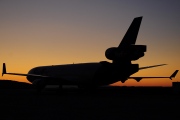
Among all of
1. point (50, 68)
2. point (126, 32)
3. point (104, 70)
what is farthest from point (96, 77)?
point (50, 68)

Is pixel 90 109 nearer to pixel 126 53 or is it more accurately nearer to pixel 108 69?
pixel 126 53

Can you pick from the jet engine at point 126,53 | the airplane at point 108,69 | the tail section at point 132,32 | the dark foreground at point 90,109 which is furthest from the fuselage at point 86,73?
the dark foreground at point 90,109

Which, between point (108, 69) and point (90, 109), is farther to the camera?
point (108, 69)

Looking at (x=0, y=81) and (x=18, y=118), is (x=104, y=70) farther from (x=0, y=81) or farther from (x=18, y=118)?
(x=0, y=81)

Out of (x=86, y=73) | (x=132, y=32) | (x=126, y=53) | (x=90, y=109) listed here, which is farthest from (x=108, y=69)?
(x=90, y=109)

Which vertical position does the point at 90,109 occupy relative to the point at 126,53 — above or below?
below

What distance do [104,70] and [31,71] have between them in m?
18.3

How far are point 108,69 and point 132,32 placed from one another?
5.71 metres

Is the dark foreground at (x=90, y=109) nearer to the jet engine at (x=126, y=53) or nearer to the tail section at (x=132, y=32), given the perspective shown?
the jet engine at (x=126, y=53)

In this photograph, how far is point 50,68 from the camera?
A: 44656 mm

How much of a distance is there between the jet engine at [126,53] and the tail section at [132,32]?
0.73 metres

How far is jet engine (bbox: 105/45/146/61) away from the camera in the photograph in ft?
93.2

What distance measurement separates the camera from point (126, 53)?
98.1 ft

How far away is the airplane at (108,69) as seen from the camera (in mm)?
29578
